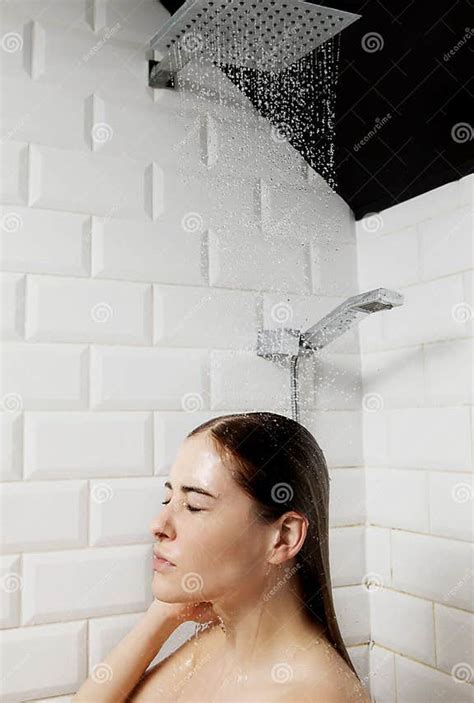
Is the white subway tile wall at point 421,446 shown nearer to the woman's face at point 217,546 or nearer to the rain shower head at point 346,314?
the rain shower head at point 346,314

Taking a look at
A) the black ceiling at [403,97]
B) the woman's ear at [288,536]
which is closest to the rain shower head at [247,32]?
the black ceiling at [403,97]

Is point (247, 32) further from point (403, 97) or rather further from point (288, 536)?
point (288, 536)

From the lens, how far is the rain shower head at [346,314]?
112 cm

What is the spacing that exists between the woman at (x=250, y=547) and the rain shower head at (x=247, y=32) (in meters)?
0.57

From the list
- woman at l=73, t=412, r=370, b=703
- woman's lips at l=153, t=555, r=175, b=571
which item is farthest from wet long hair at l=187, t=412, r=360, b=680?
woman's lips at l=153, t=555, r=175, b=571

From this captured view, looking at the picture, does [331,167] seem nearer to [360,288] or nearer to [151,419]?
[360,288]

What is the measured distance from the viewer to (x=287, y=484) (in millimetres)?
897

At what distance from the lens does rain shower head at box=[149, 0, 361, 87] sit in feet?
3.51

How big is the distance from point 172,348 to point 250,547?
1.44 ft

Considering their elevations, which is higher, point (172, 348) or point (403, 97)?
point (403, 97)

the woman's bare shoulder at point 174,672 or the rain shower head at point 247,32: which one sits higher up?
the rain shower head at point 247,32

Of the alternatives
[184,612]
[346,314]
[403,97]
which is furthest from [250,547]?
[403,97]

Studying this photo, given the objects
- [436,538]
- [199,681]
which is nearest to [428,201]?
[436,538]

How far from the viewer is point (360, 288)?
1.43 m
